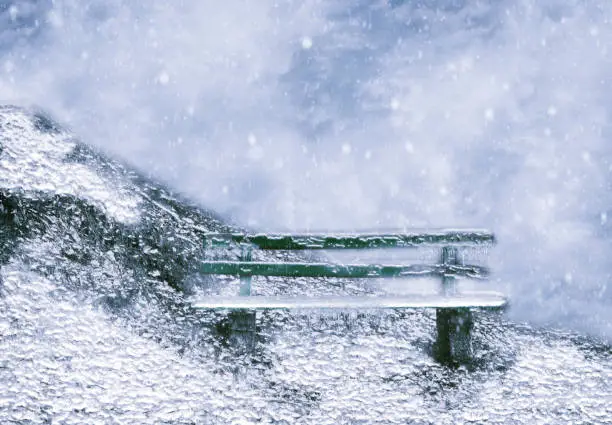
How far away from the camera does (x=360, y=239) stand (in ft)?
16.2

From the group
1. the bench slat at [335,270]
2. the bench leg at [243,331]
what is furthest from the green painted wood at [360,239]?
the bench leg at [243,331]

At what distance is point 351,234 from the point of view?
4.95 meters

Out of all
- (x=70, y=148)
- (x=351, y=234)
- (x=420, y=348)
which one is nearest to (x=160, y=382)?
(x=351, y=234)

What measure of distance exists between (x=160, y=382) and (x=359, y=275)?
1841 mm

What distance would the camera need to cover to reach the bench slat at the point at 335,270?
4809 mm

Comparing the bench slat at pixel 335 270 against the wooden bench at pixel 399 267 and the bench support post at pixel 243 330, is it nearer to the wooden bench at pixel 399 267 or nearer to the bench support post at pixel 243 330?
the wooden bench at pixel 399 267

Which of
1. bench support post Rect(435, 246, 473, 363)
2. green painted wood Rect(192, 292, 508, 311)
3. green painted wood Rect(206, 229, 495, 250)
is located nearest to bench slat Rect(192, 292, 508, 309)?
green painted wood Rect(192, 292, 508, 311)

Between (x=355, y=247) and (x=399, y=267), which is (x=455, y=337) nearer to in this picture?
(x=399, y=267)

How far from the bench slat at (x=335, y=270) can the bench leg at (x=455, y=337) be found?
0.35m

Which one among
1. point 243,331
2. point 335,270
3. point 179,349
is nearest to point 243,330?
point 243,331

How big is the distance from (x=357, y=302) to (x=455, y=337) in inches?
38.7

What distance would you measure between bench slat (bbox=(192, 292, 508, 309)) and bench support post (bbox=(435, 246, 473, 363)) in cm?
17

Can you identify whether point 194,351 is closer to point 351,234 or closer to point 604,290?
point 351,234

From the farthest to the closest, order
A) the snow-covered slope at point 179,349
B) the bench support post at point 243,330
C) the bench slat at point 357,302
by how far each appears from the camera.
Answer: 1. the bench support post at point 243,330
2. the bench slat at point 357,302
3. the snow-covered slope at point 179,349
